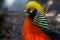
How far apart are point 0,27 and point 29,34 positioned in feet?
0.57

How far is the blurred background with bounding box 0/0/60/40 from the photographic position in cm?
Result: 132

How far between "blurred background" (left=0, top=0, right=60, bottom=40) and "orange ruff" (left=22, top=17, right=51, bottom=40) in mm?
68

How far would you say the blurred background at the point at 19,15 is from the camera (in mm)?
1317

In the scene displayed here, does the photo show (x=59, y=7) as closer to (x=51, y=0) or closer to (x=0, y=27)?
(x=51, y=0)

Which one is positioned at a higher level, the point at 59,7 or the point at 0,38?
the point at 59,7

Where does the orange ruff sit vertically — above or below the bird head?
below

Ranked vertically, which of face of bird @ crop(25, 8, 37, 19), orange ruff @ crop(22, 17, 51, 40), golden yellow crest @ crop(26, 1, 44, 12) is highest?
golden yellow crest @ crop(26, 1, 44, 12)

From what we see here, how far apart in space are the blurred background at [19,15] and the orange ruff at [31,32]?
7 centimetres

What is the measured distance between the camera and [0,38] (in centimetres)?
127

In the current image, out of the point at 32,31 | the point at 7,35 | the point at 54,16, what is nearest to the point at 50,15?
the point at 54,16

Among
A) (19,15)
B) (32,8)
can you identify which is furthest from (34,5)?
(19,15)

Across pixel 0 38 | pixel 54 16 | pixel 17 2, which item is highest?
pixel 17 2

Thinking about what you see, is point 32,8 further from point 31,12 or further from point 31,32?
point 31,32

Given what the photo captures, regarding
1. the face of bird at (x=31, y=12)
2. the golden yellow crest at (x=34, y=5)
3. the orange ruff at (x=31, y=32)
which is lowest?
the orange ruff at (x=31, y=32)
